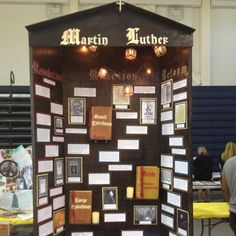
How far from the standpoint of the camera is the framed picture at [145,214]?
3830 mm

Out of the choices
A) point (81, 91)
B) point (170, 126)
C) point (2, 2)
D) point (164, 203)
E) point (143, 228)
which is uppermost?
point (2, 2)

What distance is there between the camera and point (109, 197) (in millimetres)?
3832

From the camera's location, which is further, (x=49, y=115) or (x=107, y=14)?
(x=49, y=115)

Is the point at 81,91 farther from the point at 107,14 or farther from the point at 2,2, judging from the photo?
the point at 2,2

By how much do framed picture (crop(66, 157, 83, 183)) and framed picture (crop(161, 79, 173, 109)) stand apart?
2.90 ft

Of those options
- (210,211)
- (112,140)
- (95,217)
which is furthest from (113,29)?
(210,211)

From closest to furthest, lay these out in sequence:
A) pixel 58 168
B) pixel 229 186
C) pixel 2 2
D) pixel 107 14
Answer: pixel 107 14
pixel 58 168
pixel 229 186
pixel 2 2

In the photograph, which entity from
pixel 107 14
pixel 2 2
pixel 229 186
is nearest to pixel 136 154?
pixel 229 186

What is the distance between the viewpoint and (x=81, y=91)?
12.5ft

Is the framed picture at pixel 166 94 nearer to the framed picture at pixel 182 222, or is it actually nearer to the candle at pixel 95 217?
the framed picture at pixel 182 222

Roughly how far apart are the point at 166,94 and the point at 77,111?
31.3 inches

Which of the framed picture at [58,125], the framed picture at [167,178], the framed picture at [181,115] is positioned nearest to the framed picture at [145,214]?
the framed picture at [167,178]

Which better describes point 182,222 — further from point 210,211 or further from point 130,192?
point 210,211

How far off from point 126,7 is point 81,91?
3.27 ft
